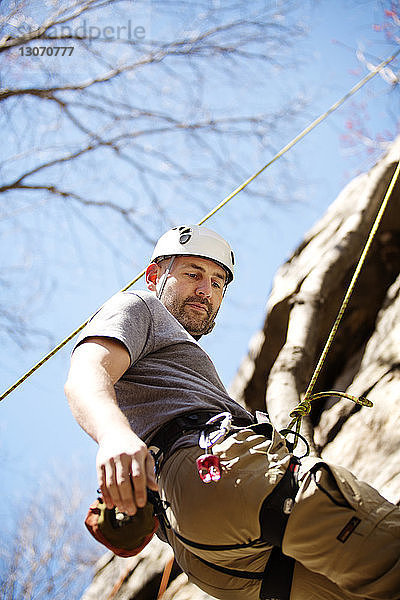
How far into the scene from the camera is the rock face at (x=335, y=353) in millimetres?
2998

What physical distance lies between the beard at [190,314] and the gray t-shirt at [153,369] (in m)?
0.24

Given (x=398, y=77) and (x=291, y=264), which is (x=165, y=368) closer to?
(x=291, y=264)

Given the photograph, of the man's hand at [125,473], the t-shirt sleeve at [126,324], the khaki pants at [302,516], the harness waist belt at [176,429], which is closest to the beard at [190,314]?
the t-shirt sleeve at [126,324]

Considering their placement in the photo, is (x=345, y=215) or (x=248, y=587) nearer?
(x=248, y=587)

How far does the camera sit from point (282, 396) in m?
3.17

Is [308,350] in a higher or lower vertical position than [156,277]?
lower

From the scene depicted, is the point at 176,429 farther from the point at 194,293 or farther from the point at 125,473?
the point at 194,293

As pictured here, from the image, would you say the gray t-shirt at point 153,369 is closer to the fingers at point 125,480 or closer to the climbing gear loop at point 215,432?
the climbing gear loop at point 215,432

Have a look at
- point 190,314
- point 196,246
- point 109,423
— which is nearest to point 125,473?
point 109,423

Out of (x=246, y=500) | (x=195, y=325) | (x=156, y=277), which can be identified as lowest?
(x=246, y=500)

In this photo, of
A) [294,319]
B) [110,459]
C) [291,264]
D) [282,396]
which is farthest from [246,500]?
[291,264]

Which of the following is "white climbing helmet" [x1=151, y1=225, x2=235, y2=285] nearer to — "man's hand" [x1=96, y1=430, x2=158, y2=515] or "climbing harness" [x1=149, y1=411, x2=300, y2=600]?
"climbing harness" [x1=149, y1=411, x2=300, y2=600]

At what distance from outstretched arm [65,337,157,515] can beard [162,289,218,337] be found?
0.57m

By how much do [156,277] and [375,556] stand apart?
1383 millimetres
